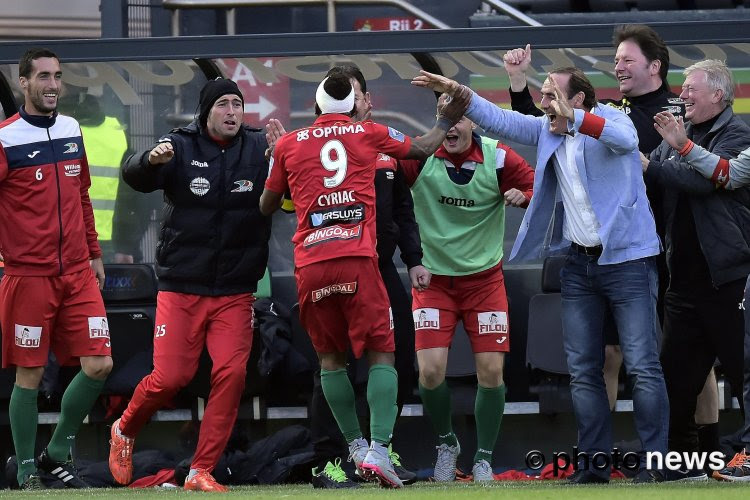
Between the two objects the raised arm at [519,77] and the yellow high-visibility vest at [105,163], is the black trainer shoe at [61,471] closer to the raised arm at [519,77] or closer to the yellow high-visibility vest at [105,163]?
the yellow high-visibility vest at [105,163]

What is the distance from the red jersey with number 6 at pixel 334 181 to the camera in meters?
6.89

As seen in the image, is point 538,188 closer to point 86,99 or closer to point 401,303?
point 401,303

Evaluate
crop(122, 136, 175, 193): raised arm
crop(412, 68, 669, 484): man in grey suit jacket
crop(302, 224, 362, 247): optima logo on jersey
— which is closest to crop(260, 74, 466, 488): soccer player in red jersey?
crop(302, 224, 362, 247): optima logo on jersey

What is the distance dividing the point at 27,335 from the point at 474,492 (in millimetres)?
2562

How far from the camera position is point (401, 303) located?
7.91 meters

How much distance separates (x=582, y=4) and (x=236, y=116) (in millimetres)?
5451

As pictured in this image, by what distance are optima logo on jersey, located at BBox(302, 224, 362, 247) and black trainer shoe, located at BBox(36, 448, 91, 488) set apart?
2007mm

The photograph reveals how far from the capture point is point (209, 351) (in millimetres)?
7566

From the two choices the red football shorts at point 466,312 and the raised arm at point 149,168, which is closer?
the raised arm at point 149,168

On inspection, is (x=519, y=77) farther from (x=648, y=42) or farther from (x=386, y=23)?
(x=386, y=23)

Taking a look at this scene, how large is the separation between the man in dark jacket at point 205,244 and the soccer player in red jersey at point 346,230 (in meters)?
0.52

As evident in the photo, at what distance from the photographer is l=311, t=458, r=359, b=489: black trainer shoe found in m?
7.32

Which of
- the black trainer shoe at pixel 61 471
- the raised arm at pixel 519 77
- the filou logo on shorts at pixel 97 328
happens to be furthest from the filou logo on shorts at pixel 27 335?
the raised arm at pixel 519 77

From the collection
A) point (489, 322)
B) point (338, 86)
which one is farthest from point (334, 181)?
point (489, 322)
